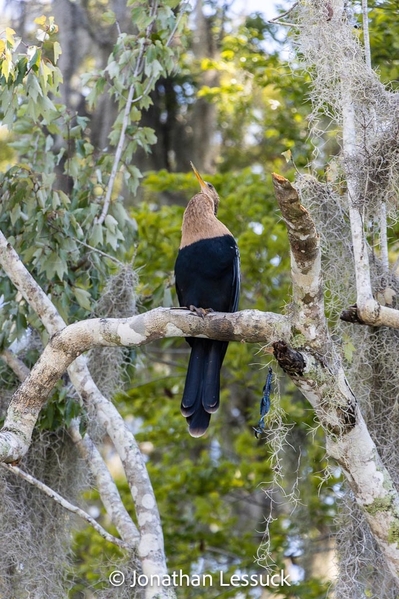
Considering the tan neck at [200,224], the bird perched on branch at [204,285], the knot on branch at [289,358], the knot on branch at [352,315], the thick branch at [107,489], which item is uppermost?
the knot on branch at [289,358]

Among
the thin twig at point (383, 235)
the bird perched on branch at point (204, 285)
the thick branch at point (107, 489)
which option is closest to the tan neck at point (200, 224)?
the bird perched on branch at point (204, 285)

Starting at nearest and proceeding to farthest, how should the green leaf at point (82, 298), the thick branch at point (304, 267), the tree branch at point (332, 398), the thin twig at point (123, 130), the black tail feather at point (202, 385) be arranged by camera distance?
the thick branch at point (304, 267) < the tree branch at point (332, 398) < the black tail feather at point (202, 385) < the green leaf at point (82, 298) < the thin twig at point (123, 130)

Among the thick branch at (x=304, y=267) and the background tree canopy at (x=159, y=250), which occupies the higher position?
the thick branch at (x=304, y=267)

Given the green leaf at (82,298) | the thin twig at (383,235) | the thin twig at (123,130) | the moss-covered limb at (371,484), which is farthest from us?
the thin twig at (123,130)

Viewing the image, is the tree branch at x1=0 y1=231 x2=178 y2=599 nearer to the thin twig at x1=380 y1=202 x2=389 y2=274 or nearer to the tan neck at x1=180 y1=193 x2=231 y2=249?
the tan neck at x1=180 y1=193 x2=231 y2=249

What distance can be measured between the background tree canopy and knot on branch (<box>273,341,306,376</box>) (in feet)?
0.64

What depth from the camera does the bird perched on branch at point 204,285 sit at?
11.5ft

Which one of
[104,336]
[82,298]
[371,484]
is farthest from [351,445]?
[82,298]

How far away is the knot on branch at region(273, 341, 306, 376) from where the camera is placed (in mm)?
2506

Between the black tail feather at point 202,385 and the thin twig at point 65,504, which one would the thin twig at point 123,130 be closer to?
the black tail feather at point 202,385

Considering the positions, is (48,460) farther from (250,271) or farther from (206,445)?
(206,445)

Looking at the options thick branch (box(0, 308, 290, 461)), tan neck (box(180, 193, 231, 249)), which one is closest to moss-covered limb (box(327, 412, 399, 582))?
thick branch (box(0, 308, 290, 461))

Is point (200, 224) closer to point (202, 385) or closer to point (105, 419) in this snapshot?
point (202, 385)

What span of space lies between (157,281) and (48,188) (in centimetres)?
164
